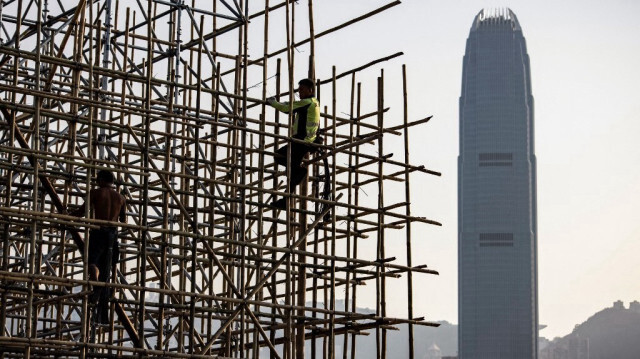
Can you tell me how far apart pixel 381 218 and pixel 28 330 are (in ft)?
27.1

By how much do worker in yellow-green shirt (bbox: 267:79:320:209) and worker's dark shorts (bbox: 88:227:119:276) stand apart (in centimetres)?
386

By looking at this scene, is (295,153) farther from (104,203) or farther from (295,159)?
(104,203)

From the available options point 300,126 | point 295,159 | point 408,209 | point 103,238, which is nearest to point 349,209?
point 408,209

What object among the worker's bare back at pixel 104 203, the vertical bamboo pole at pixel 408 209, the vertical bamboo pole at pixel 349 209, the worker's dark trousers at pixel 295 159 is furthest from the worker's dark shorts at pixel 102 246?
the vertical bamboo pole at pixel 408 209

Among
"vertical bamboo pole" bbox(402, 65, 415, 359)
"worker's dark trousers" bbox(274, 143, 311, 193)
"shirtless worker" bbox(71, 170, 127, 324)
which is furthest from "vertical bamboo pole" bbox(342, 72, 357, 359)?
"shirtless worker" bbox(71, 170, 127, 324)

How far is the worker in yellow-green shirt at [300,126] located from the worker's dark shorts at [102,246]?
3.86 metres

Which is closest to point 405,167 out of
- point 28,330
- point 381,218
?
point 381,218

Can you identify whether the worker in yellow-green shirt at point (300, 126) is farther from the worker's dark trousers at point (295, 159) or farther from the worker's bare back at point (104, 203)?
the worker's bare back at point (104, 203)

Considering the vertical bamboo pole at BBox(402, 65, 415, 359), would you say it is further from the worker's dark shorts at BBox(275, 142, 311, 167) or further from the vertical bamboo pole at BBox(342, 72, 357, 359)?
the worker's dark shorts at BBox(275, 142, 311, 167)

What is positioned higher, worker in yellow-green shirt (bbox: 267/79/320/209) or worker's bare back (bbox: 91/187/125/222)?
worker in yellow-green shirt (bbox: 267/79/320/209)

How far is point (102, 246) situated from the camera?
770 inches

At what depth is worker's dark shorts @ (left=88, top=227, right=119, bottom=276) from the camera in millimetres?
19562

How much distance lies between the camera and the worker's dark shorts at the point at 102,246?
19562mm

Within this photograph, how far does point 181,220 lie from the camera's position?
2453 cm
